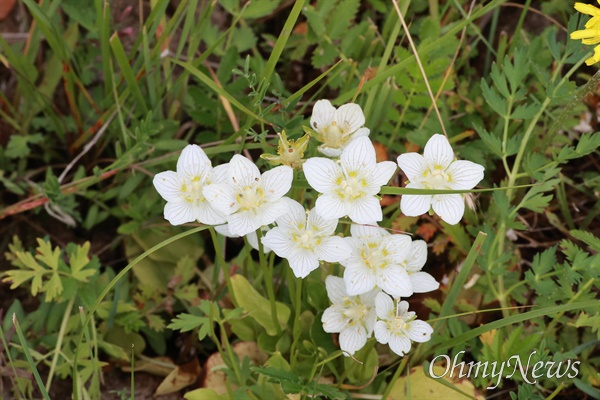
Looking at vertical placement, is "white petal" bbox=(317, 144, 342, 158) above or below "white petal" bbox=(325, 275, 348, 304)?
above

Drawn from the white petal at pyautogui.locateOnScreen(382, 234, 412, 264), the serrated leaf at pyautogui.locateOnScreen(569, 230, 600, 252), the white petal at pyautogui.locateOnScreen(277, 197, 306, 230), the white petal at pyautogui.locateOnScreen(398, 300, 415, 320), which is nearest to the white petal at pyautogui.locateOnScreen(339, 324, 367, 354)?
the white petal at pyautogui.locateOnScreen(398, 300, 415, 320)

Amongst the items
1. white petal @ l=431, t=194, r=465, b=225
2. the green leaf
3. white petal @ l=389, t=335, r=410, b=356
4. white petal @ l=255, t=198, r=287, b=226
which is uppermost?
white petal @ l=255, t=198, r=287, b=226

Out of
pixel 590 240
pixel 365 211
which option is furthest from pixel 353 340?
pixel 590 240

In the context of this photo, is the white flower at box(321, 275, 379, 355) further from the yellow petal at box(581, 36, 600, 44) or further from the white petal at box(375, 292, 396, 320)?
the yellow petal at box(581, 36, 600, 44)

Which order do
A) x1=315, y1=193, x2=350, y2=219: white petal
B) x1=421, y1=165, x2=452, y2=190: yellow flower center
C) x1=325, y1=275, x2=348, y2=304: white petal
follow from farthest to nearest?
x1=325, y1=275, x2=348, y2=304: white petal < x1=421, y1=165, x2=452, y2=190: yellow flower center < x1=315, y1=193, x2=350, y2=219: white petal

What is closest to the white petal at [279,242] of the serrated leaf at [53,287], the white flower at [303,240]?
the white flower at [303,240]

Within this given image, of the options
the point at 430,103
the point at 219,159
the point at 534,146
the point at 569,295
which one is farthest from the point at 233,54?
the point at 569,295

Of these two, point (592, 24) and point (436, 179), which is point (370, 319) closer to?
point (436, 179)
